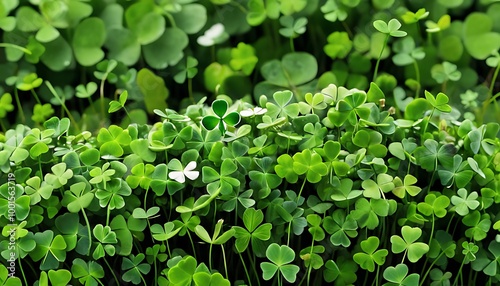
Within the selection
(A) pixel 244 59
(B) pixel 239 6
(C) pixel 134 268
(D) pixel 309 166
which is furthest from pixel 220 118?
(B) pixel 239 6

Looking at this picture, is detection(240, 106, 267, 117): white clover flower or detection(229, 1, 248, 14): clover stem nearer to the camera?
detection(240, 106, 267, 117): white clover flower

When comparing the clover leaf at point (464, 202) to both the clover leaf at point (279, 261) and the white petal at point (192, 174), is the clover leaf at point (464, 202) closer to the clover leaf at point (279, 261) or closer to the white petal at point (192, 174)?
the clover leaf at point (279, 261)

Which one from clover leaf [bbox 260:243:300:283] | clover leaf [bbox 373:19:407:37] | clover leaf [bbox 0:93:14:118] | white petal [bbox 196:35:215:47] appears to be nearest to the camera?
clover leaf [bbox 260:243:300:283]

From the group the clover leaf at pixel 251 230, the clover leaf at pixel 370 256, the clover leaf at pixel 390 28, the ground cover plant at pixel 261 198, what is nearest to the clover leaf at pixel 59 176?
the ground cover plant at pixel 261 198

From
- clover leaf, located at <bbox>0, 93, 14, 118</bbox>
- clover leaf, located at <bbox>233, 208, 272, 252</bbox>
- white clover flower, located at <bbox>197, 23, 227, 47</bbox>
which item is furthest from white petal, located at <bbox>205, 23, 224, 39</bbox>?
clover leaf, located at <bbox>233, 208, 272, 252</bbox>

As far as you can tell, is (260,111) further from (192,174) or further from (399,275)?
(399,275)

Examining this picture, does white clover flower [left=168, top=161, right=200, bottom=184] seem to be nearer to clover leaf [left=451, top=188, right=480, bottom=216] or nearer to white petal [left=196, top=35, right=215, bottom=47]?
clover leaf [left=451, top=188, right=480, bottom=216]
